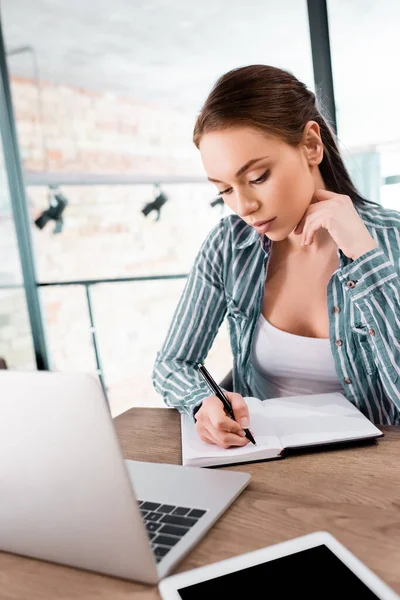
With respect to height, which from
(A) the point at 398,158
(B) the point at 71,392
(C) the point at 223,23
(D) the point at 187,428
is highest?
(C) the point at 223,23

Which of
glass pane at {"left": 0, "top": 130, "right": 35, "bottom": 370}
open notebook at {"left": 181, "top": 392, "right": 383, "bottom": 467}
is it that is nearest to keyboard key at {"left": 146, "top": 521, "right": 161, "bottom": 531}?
open notebook at {"left": 181, "top": 392, "right": 383, "bottom": 467}

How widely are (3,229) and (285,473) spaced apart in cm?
313

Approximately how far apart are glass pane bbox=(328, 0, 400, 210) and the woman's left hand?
1.25 metres

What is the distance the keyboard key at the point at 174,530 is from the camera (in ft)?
2.30

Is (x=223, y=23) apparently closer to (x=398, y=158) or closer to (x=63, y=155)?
(x=398, y=158)

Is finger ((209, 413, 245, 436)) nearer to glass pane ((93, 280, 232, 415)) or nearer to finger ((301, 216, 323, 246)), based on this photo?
finger ((301, 216, 323, 246))

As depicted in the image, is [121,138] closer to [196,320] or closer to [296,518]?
[196,320]

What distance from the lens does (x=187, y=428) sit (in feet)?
3.58

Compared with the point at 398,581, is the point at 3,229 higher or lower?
higher

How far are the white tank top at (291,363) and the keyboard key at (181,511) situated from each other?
676 millimetres

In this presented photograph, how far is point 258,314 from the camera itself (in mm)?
1445

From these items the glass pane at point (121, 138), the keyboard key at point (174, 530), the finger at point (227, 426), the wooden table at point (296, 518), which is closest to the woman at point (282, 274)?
the finger at point (227, 426)

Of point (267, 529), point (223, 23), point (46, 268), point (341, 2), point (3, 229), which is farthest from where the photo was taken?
point (46, 268)

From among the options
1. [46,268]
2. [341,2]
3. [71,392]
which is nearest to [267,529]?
[71,392]
